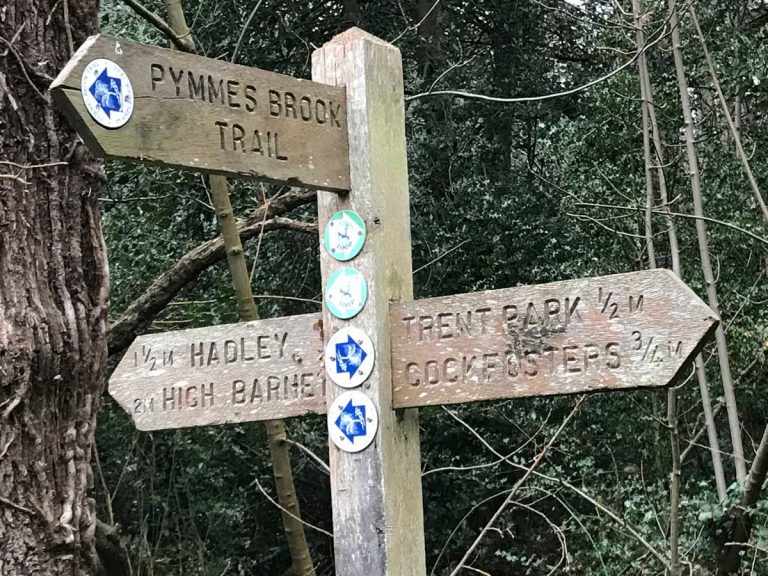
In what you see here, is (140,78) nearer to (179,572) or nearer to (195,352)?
(195,352)

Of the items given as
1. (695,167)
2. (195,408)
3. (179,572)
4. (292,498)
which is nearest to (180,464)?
(179,572)

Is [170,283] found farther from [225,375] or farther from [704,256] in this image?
[225,375]

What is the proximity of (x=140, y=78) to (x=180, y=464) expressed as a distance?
5.57 m

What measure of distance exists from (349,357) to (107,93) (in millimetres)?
604

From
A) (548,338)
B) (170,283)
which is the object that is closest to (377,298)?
(548,338)

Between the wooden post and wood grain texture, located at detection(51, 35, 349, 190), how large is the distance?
45mm

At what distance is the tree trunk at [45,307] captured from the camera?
2482 millimetres

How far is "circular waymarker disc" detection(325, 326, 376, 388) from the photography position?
1.89m

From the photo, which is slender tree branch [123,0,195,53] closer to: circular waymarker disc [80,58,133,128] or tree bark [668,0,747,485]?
tree bark [668,0,747,485]

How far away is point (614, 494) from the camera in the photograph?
6422 millimetres

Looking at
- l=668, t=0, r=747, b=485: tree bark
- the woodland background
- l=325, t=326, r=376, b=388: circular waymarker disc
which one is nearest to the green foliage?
the woodland background

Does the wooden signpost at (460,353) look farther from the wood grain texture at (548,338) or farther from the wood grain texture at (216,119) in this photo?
the wood grain texture at (216,119)

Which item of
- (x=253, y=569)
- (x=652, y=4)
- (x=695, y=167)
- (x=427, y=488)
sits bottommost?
(x=253, y=569)

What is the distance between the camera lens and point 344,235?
1.95 metres
